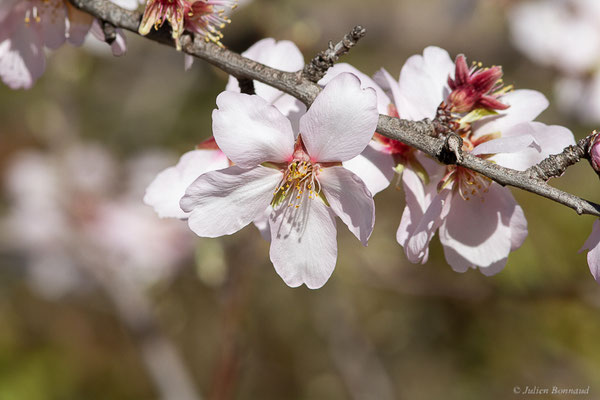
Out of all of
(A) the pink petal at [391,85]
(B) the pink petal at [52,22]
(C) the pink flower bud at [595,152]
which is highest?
(C) the pink flower bud at [595,152]

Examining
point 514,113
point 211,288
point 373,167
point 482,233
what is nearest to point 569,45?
point 514,113

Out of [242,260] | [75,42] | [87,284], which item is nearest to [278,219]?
[75,42]

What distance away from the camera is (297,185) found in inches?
34.5

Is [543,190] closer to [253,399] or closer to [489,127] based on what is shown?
[489,127]

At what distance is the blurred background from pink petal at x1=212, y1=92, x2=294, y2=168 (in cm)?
87

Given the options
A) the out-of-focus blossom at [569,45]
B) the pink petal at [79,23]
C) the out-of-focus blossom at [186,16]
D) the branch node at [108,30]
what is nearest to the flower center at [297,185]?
the out-of-focus blossom at [186,16]

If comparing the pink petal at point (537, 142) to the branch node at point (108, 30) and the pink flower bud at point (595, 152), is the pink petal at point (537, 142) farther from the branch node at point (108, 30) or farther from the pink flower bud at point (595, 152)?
the branch node at point (108, 30)

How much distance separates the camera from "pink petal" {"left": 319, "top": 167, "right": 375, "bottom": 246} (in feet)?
2.48

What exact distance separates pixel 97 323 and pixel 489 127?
309 cm

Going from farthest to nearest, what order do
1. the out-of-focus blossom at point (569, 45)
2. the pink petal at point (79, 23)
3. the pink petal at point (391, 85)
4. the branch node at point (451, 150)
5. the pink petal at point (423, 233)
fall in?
the out-of-focus blossom at point (569, 45) → the pink petal at point (79, 23) → the pink petal at point (391, 85) → the pink petal at point (423, 233) → the branch node at point (451, 150)

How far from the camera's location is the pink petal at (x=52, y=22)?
1.03 meters

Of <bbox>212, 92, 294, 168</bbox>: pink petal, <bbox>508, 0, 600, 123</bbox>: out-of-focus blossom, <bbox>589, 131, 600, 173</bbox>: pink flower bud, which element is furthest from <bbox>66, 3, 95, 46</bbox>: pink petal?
<bbox>508, 0, 600, 123</bbox>: out-of-focus blossom

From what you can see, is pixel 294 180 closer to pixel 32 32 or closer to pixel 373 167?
pixel 373 167

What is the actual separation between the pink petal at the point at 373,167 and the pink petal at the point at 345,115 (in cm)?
8
